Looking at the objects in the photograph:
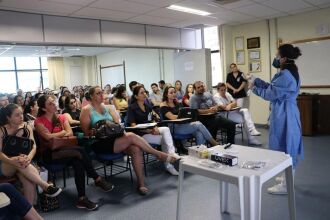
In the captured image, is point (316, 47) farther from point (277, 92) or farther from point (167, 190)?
point (167, 190)

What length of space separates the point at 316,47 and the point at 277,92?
3764 millimetres

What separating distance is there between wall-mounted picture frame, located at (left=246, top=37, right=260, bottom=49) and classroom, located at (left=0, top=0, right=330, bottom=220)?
0.02m

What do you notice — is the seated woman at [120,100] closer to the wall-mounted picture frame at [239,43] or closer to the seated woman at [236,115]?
the seated woman at [236,115]

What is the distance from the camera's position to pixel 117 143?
316cm

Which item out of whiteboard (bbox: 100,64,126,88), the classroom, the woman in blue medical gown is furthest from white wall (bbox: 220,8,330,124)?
whiteboard (bbox: 100,64,126,88)

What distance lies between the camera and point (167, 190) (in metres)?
3.17

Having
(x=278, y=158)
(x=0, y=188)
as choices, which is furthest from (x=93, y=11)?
(x=278, y=158)

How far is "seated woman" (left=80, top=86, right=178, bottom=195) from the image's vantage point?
3.15 m

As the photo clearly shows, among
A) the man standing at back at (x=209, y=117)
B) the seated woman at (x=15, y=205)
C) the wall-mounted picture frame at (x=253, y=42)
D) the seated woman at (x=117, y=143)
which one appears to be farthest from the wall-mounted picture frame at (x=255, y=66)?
the seated woman at (x=15, y=205)

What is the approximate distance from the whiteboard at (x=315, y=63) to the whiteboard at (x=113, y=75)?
18.4ft

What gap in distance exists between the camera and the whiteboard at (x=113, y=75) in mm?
9828

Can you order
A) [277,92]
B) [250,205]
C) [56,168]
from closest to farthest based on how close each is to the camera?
[250,205] < [277,92] < [56,168]

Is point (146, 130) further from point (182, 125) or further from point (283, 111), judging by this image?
point (283, 111)

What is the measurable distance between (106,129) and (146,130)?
0.67 metres
